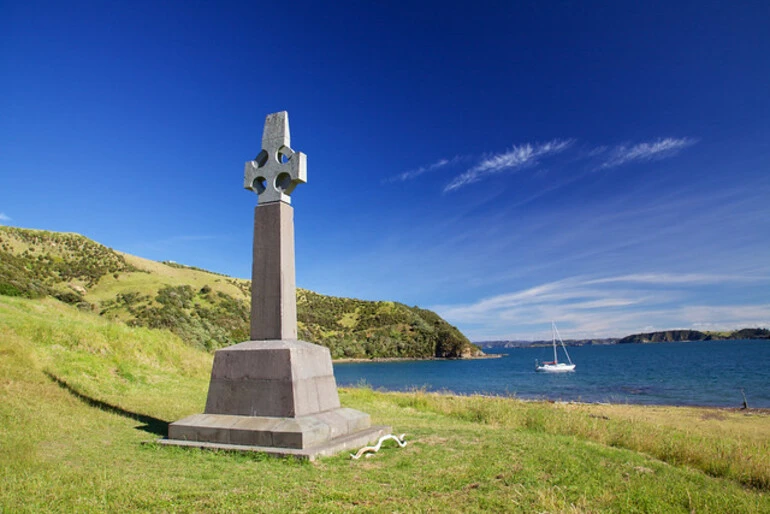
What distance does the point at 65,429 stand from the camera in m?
7.77

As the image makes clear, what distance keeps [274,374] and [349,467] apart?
7.27 ft

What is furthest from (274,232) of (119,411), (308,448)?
(119,411)

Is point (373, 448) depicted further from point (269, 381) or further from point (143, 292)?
point (143, 292)

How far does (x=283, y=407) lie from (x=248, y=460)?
1.07 meters

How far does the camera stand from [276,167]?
29.6ft

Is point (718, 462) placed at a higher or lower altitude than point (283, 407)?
lower

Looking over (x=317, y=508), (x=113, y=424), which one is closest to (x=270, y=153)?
(x=113, y=424)

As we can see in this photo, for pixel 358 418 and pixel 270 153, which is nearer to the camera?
pixel 358 418

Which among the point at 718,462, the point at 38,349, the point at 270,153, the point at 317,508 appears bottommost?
the point at 718,462

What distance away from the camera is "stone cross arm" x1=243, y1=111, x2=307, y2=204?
8891 mm

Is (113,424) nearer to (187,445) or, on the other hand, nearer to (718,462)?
(187,445)

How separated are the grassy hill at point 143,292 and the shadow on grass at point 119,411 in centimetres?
1662

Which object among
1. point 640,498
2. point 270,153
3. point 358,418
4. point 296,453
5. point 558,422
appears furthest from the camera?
point 558,422

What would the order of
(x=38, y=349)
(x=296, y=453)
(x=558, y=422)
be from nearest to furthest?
(x=296, y=453) < (x=558, y=422) < (x=38, y=349)
